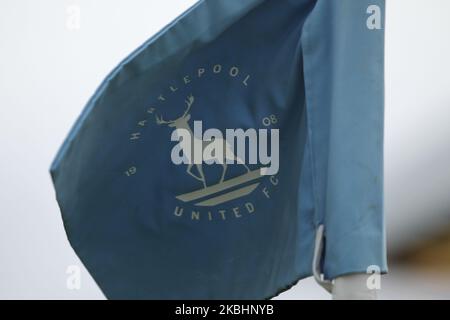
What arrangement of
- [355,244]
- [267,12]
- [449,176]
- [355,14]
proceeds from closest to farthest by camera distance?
[355,244] < [355,14] < [267,12] < [449,176]

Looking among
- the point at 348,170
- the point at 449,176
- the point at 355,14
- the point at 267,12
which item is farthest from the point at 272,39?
the point at 449,176

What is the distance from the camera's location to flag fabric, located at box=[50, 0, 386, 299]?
3434 millimetres

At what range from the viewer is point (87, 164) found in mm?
3582

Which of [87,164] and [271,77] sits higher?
[271,77]

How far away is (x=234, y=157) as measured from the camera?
3844 mm

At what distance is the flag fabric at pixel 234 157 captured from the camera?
3434mm

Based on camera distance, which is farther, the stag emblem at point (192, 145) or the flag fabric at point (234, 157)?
the stag emblem at point (192, 145)

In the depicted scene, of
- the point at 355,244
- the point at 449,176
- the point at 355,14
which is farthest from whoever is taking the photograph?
the point at 449,176

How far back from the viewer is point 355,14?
3.51 m

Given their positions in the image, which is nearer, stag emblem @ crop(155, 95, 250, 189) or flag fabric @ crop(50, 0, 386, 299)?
flag fabric @ crop(50, 0, 386, 299)

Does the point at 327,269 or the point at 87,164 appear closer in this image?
the point at 327,269

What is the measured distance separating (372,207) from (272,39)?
0.63 metres
